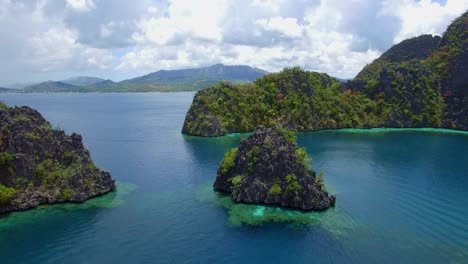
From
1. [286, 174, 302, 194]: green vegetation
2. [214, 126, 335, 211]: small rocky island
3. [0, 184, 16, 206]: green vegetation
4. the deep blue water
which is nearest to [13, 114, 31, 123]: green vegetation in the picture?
[0, 184, 16, 206]: green vegetation

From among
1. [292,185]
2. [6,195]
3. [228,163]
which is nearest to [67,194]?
[6,195]

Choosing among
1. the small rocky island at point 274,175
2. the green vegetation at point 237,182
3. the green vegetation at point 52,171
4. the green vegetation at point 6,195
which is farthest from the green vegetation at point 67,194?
the green vegetation at point 237,182

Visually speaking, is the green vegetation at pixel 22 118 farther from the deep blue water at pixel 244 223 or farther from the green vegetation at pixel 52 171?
the deep blue water at pixel 244 223

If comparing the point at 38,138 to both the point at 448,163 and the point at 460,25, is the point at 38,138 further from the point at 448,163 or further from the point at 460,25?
the point at 460,25

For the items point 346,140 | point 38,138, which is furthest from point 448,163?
point 38,138

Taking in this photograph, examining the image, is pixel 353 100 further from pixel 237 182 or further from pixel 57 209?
pixel 57 209

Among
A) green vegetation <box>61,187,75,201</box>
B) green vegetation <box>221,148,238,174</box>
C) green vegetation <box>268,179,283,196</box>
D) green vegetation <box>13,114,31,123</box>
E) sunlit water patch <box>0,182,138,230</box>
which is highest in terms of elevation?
green vegetation <box>13,114,31,123</box>

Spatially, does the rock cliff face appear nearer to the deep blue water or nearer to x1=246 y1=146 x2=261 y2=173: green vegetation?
the deep blue water
